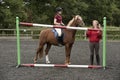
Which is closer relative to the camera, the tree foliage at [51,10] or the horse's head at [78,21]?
the horse's head at [78,21]

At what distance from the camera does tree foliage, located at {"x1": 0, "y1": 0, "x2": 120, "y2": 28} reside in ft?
129

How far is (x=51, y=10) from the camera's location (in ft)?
160

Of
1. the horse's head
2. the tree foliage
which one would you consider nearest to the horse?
the horse's head

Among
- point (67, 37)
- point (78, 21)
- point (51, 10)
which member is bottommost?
point (51, 10)

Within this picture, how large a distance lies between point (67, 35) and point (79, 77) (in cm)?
303

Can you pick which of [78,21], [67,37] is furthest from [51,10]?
[78,21]

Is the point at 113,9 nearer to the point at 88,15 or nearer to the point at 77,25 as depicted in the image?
the point at 88,15

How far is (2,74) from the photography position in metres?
11.2

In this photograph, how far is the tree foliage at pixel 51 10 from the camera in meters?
39.3

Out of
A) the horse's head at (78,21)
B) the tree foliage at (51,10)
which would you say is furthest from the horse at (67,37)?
the tree foliage at (51,10)

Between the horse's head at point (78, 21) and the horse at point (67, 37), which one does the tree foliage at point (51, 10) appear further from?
the horse's head at point (78, 21)

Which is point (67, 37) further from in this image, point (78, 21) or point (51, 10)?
point (51, 10)

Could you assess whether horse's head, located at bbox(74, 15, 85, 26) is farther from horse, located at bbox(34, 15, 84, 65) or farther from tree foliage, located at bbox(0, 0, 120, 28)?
tree foliage, located at bbox(0, 0, 120, 28)

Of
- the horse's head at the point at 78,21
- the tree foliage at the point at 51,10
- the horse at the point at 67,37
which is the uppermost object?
the horse's head at the point at 78,21
